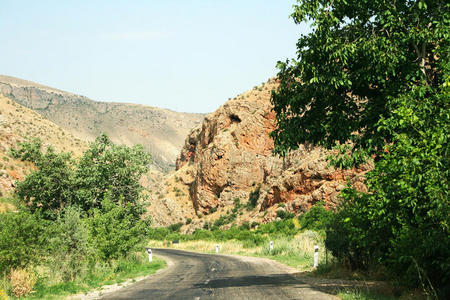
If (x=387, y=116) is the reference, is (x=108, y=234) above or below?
below

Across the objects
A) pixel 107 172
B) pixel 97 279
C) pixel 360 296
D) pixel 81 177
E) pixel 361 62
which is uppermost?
pixel 361 62

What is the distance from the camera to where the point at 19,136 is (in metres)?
68.7

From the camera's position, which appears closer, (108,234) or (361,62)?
(361,62)

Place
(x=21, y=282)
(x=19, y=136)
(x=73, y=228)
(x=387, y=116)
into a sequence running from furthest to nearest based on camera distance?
(x=19, y=136)
(x=73, y=228)
(x=21, y=282)
(x=387, y=116)

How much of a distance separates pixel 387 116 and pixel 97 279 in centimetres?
1294

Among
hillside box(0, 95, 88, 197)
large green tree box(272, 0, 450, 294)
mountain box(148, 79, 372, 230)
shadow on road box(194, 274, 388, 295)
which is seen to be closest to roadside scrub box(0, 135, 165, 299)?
shadow on road box(194, 274, 388, 295)

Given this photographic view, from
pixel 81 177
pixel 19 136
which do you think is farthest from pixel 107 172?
pixel 19 136

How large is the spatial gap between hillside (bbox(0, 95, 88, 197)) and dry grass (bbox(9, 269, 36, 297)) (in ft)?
144

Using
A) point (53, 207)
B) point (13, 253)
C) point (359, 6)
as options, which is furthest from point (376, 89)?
point (53, 207)

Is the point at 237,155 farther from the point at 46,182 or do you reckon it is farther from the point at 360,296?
the point at 360,296

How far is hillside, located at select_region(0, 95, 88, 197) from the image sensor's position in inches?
2226

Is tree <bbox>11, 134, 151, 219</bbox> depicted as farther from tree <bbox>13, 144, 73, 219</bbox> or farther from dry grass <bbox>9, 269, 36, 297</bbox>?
dry grass <bbox>9, 269, 36, 297</bbox>

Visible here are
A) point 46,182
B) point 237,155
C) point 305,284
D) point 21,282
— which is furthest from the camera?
point 237,155

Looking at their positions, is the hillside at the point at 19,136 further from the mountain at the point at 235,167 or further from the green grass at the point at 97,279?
the green grass at the point at 97,279
